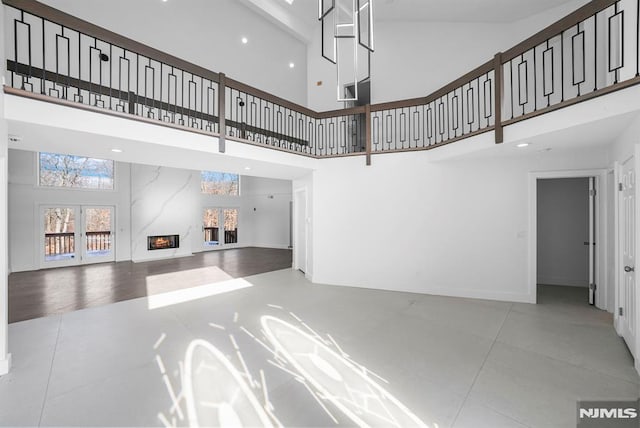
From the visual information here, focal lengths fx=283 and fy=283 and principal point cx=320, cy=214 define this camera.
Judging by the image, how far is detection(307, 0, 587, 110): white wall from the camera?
608 cm

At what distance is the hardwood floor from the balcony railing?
3.40m

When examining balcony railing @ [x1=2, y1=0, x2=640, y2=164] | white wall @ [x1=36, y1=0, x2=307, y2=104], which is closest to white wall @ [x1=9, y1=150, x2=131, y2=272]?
balcony railing @ [x1=2, y1=0, x2=640, y2=164]

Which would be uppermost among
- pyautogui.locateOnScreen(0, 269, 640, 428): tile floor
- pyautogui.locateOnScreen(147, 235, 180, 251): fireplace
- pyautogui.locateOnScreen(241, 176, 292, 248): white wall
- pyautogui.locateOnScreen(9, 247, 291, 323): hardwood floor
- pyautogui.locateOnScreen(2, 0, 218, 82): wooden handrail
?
pyautogui.locateOnScreen(2, 0, 218, 82): wooden handrail

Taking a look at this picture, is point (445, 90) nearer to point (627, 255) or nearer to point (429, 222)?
point (429, 222)

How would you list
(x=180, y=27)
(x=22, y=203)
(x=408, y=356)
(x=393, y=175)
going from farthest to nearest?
(x=22, y=203) < (x=180, y=27) < (x=393, y=175) < (x=408, y=356)

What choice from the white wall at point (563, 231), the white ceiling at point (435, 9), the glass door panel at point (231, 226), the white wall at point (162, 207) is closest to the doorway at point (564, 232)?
the white wall at point (563, 231)

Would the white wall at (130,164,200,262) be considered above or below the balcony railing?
below

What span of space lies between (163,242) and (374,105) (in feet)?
28.1

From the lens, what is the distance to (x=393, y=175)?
5.71m

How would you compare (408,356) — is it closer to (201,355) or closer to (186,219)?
(201,355)

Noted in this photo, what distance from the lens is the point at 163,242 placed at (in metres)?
10.0

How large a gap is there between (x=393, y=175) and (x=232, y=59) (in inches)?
226

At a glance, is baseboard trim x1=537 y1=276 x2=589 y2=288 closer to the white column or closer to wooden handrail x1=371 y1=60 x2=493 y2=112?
wooden handrail x1=371 y1=60 x2=493 y2=112

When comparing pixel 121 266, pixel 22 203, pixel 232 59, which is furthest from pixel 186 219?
pixel 232 59
